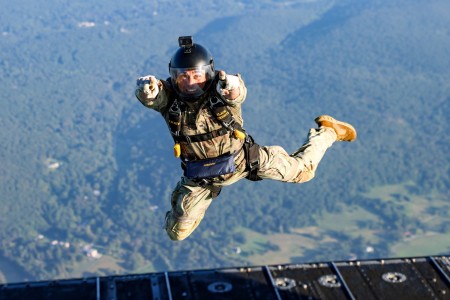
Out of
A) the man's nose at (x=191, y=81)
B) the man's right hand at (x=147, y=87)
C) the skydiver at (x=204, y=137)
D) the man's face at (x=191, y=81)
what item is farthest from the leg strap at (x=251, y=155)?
the man's right hand at (x=147, y=87)

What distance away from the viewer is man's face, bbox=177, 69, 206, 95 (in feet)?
69.5

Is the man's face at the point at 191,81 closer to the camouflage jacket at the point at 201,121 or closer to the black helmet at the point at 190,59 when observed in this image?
the black helmet at the point at 190,59

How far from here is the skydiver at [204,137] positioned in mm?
21047

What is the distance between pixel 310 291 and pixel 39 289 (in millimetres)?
19305

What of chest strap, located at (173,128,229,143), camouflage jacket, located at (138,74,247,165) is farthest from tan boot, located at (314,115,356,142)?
chest strap, located at (173,128,229,143)

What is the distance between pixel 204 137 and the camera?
22.7 m

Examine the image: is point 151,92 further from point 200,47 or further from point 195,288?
point 195,288

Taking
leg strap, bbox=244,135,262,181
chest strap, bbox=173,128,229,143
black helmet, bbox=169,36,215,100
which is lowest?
leg strap, bbox=244,135,262,181

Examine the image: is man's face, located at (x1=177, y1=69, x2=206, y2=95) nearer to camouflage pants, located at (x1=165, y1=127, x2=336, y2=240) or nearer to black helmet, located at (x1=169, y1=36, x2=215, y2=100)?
black helmet, located at (x1=169, y1=36, x2=215, y2=100)

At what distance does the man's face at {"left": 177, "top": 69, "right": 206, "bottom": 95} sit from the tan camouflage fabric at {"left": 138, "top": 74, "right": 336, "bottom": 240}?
0.57 metres

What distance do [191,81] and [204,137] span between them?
1.95m

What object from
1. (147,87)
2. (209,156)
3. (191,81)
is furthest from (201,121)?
(147,87)

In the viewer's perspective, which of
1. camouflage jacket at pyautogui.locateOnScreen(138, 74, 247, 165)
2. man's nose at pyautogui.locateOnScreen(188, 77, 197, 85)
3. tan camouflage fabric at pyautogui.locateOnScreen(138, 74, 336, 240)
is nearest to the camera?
man's nose at pyautogui.locateOnScreen(188, 77, 197, 85)

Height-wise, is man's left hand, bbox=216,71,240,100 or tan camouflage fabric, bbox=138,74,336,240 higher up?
man's left hand, bbox=216,71,240,100
